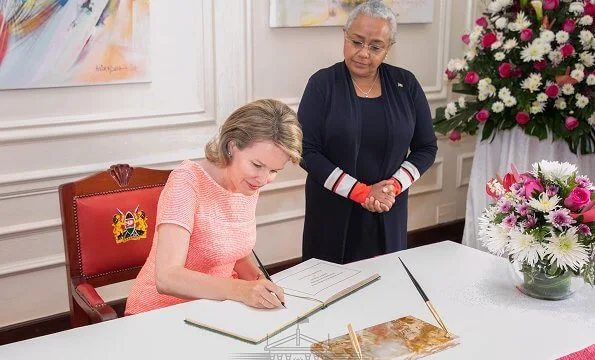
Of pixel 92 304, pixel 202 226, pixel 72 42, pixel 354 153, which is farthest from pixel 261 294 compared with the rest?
pixel 72 42

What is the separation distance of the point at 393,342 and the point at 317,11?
2.50 meters

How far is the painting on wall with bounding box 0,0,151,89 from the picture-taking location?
2924mm

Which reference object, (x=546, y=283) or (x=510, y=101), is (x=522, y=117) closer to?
(x=510, y=101)

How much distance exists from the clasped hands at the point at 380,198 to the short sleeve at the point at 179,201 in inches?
32.9

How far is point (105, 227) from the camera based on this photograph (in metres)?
2.27

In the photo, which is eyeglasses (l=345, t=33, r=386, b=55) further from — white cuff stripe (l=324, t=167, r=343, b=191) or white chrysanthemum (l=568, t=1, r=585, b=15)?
white chrysanthemum (l=568, t=1, r=585, b=15)

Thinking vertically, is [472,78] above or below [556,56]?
below

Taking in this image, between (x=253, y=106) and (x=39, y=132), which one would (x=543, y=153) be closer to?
(x=253, y=106)

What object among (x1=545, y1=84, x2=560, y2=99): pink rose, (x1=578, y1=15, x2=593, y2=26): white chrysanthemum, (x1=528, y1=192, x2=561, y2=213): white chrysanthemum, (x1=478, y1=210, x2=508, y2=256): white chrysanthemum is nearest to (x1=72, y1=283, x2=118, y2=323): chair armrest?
(x1=478, y1=210, x2=508, y2=256): white chrysanthemum

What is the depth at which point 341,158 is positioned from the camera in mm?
2730

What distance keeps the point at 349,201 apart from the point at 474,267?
0.71m

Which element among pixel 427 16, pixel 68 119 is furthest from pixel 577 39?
pixel 68 119

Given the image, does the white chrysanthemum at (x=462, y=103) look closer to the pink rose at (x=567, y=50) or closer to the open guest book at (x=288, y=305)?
the pink rose at (x=567, y=50)

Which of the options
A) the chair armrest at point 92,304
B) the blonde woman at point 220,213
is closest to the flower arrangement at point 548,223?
the blonde woman at point 220,213
